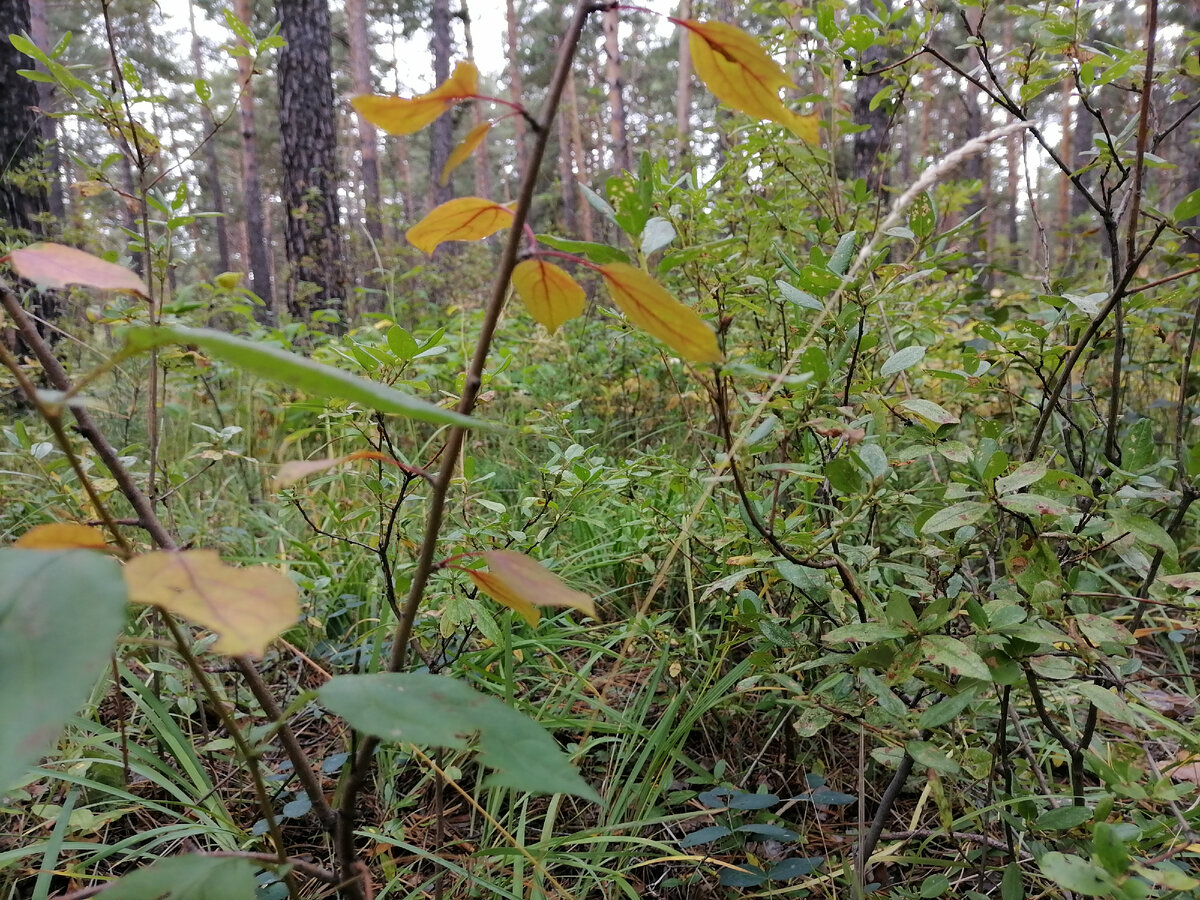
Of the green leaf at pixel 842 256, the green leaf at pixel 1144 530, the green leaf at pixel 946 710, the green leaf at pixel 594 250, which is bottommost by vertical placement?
the green leaf at pixel 946 710

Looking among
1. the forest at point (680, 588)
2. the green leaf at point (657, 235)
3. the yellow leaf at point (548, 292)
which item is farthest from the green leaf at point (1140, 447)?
the yellow leaf at point (548, 292)

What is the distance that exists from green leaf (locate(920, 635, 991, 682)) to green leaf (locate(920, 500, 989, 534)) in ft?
0.44

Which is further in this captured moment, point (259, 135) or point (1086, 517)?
point (259, 135)

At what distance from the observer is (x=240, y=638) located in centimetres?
34

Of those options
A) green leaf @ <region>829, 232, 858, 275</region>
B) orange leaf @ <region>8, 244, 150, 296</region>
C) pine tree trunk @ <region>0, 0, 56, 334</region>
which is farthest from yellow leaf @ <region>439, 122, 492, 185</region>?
pine tree trunk @ <region>0, 0, 56, 334</region>

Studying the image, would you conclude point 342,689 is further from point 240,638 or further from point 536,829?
point 536,829

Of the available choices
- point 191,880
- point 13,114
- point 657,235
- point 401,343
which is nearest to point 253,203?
point 13,114

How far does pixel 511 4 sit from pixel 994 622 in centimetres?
1960

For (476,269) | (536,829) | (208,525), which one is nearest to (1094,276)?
(536,829)

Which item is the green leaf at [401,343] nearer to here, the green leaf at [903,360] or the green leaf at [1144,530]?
the green leaf at [903,360]

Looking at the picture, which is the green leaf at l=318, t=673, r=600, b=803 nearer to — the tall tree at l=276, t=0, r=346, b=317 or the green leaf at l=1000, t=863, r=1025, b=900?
the green leaf at l=1000, t=863, r=1025, b=900

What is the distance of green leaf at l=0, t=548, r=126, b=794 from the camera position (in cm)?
32

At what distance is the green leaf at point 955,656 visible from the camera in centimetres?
72

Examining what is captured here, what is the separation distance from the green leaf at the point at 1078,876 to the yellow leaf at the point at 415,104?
88 cm
